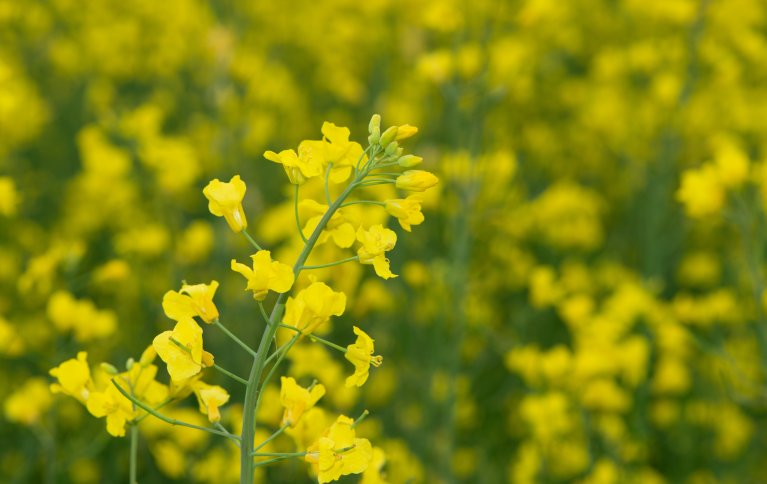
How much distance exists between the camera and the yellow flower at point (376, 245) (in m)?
1.02

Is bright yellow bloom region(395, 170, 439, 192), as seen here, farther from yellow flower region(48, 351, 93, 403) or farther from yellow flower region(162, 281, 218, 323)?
yellow flower region(48, 351, 93, 403)

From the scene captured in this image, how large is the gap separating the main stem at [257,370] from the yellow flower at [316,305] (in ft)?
0.10

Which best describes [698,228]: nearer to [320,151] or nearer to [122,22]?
[122,22]

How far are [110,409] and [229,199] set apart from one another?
304 mm

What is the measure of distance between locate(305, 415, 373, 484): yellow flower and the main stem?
0.08m

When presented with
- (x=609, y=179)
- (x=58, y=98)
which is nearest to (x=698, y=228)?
(x=609, y=179)

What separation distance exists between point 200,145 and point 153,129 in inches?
36.2

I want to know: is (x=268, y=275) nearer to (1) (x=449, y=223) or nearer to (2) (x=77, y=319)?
(2) (x=77, y=319)

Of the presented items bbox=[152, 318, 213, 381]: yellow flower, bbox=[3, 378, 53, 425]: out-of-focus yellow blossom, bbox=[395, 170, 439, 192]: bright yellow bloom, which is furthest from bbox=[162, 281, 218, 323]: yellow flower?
bbox=[3, 378, 53, 425]: out-of-focus yellow blossom

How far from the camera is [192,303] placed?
1.02 meters

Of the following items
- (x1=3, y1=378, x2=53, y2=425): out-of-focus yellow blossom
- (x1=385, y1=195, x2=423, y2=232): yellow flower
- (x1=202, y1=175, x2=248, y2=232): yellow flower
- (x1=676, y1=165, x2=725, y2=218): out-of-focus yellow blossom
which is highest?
(x1=676, y1=165, x2=725, y2=218): out-of-focus yellow blossom

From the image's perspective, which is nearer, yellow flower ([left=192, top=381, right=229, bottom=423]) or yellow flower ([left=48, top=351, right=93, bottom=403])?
yellow flower ([left=192, top=381, right=229, bottom=423])

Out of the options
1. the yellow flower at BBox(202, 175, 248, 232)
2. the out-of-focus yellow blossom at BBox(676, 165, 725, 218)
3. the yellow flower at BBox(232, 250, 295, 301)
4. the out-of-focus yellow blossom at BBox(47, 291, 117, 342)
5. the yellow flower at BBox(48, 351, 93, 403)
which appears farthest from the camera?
the out-of-focus yellow blossom at BBox(676, 165, 725, 218)

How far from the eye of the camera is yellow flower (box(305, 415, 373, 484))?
0.98 metres
